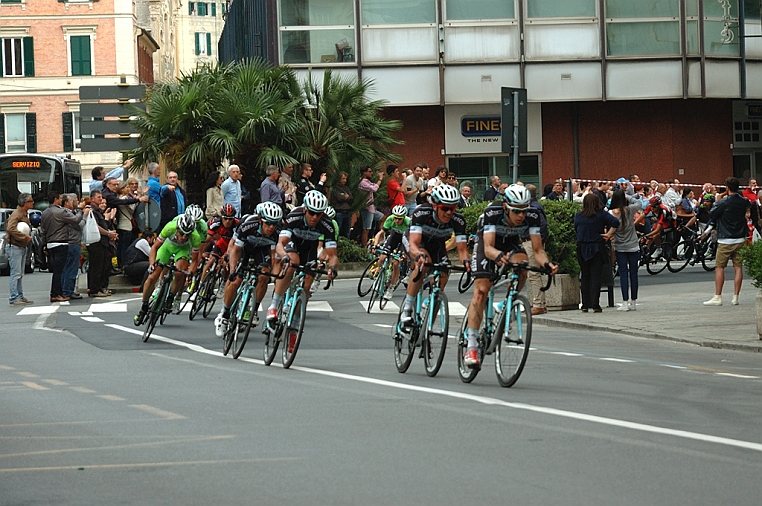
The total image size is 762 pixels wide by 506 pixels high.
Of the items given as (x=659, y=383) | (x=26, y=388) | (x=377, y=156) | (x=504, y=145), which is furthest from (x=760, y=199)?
(x=26, y=388)

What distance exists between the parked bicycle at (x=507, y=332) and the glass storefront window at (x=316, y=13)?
27.7m

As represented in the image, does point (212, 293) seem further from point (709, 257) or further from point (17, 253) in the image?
point (709, 257)

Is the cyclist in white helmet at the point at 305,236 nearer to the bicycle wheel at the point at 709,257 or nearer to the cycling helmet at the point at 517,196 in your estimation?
the cycling helmet at the point at 517,196

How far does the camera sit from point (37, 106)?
7656 cm

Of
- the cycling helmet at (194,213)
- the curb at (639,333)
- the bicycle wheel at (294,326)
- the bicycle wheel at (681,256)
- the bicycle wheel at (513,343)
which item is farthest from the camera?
the bicycle wheel at (681,256)

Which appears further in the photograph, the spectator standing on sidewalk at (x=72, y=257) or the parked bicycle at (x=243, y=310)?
the spectator standing on sidewalk at (x=72, y=257)

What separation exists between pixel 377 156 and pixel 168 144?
4506 mm

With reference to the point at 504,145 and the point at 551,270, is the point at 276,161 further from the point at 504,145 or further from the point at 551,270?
the point at 551,270

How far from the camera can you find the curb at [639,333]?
15.8m

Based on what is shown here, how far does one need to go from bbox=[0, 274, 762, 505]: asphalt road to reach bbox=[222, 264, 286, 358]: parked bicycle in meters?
0.31

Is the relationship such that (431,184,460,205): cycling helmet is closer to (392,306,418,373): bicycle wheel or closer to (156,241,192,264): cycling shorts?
(392,306,418,373): bicycle wheel

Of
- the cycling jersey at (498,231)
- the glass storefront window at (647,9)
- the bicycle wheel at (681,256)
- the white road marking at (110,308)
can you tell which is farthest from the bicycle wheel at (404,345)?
the glass storefront window at (647,9)

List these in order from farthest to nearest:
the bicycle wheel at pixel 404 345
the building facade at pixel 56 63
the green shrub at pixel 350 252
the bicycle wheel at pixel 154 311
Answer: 1. the building facade at pixel 56 63
2. the green shrub at pixel 350 252
3. the bicycle wheel at pixel 154 311
4. the bicycle wheel at pixel 404 345

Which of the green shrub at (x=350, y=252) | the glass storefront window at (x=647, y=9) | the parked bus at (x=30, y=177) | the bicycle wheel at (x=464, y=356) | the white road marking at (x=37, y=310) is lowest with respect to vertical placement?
the white road marking at (x=37, y=310)
